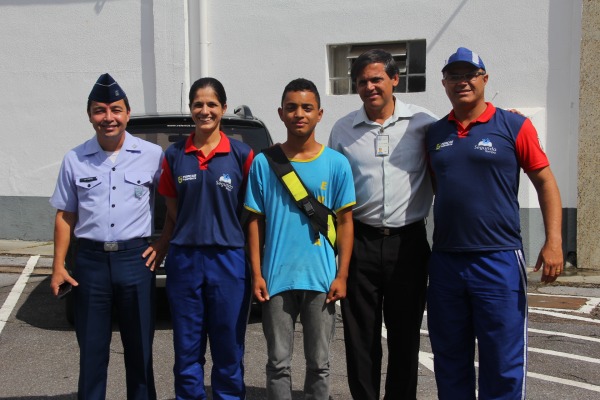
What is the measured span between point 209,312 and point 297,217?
676 mm

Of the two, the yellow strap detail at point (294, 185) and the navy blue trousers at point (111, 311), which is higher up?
the yellow strap detail at point (294, 185)

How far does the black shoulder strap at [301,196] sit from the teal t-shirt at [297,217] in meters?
0.03

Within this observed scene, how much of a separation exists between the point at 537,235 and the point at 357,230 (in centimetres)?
606

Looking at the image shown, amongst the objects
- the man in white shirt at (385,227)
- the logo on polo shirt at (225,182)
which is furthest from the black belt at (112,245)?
the man in white shirt at (385,227)

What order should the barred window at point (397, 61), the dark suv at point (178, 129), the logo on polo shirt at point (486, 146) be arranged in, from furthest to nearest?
the barred window at point (397, 61) < the dark suv at point (178, 129) < the logo on polo shirt at point (486, 146)

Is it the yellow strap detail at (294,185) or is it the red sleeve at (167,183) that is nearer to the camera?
the yellow strap detail at (294,185)

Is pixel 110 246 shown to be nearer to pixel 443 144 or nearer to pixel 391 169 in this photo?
pixel 391 169

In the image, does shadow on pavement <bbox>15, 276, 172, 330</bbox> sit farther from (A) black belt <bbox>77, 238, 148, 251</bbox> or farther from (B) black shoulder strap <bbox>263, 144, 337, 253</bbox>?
(B) black shoulder strap <bbox>263, 144, 337, 253</bbox>

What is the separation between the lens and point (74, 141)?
11.3 meters

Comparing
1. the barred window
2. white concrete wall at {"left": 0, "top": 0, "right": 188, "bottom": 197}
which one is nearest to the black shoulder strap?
the barred window

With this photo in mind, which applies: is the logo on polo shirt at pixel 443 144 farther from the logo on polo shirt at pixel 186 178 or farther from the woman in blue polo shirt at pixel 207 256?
the logo on polo shirt at pixel 186 178

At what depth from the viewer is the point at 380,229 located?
397cm

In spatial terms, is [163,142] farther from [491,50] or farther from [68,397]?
[491,50]

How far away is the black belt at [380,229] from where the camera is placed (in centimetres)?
397
